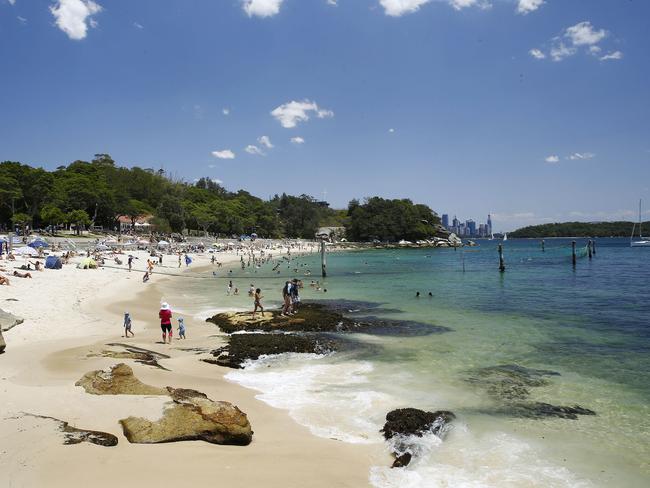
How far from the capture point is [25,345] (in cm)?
1305

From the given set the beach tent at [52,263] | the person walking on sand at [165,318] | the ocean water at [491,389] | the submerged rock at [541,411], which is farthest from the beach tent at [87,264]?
the submerged rock at [541,411]

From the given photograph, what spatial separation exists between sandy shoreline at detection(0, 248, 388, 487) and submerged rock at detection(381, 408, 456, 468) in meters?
0.38

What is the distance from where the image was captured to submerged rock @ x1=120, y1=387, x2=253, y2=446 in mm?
6695

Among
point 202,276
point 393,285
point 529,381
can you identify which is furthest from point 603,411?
point 202,276

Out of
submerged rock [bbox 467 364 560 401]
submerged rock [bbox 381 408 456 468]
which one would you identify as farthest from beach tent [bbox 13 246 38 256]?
submerged rock [bbox 381 408 456 468]

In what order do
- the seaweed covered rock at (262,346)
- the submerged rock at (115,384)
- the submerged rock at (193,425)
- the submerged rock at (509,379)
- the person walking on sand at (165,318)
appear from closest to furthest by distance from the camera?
1. the submerged rock at (193,425)
2. the submerged rock at (115,384)
3. the submerged rock at (509,379)
4. the seaweed covered rock at (262,346)
5. the person walking on sand at (165,318)

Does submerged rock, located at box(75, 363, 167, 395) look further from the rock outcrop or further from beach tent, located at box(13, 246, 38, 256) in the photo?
beach tent, located at box(13, 246, 38, 256)

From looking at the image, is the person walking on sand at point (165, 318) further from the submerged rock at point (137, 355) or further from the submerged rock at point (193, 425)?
the submerged rock at point (193, 425)

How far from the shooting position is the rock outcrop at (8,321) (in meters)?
14.3

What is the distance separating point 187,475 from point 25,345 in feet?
34.1

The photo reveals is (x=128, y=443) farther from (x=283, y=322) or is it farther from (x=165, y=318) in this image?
(x=283, y=322)

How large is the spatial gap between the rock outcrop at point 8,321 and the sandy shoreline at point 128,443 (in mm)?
481

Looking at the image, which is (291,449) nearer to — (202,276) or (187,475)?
(187,475)

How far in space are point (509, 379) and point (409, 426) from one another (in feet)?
16.8
